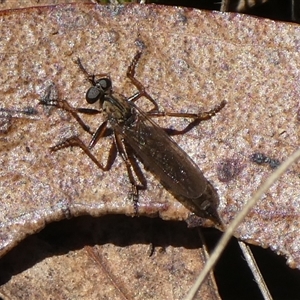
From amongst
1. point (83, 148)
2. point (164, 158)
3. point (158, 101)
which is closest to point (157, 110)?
point (158, 101)

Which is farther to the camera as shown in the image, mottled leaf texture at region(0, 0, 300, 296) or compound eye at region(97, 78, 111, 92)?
compound eye at region(97, 78, 111, 92)

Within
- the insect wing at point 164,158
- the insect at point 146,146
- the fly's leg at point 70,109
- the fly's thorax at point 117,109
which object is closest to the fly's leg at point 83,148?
the insect at point 146,146

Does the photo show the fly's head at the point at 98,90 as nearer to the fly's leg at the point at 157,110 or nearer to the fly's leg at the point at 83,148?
the fly's leg at the point at 157,110

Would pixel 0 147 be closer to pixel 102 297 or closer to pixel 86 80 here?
pixel 86 80

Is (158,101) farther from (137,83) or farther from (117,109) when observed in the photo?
(117,109)

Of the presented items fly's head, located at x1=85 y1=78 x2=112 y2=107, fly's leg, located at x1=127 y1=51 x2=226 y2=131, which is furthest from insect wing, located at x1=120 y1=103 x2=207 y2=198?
fly's head, located at x1=85 y1=78 x2=112 y2=107

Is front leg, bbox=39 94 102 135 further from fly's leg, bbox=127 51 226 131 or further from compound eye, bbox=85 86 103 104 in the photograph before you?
fly's leg, bbox=127 51 226 131
